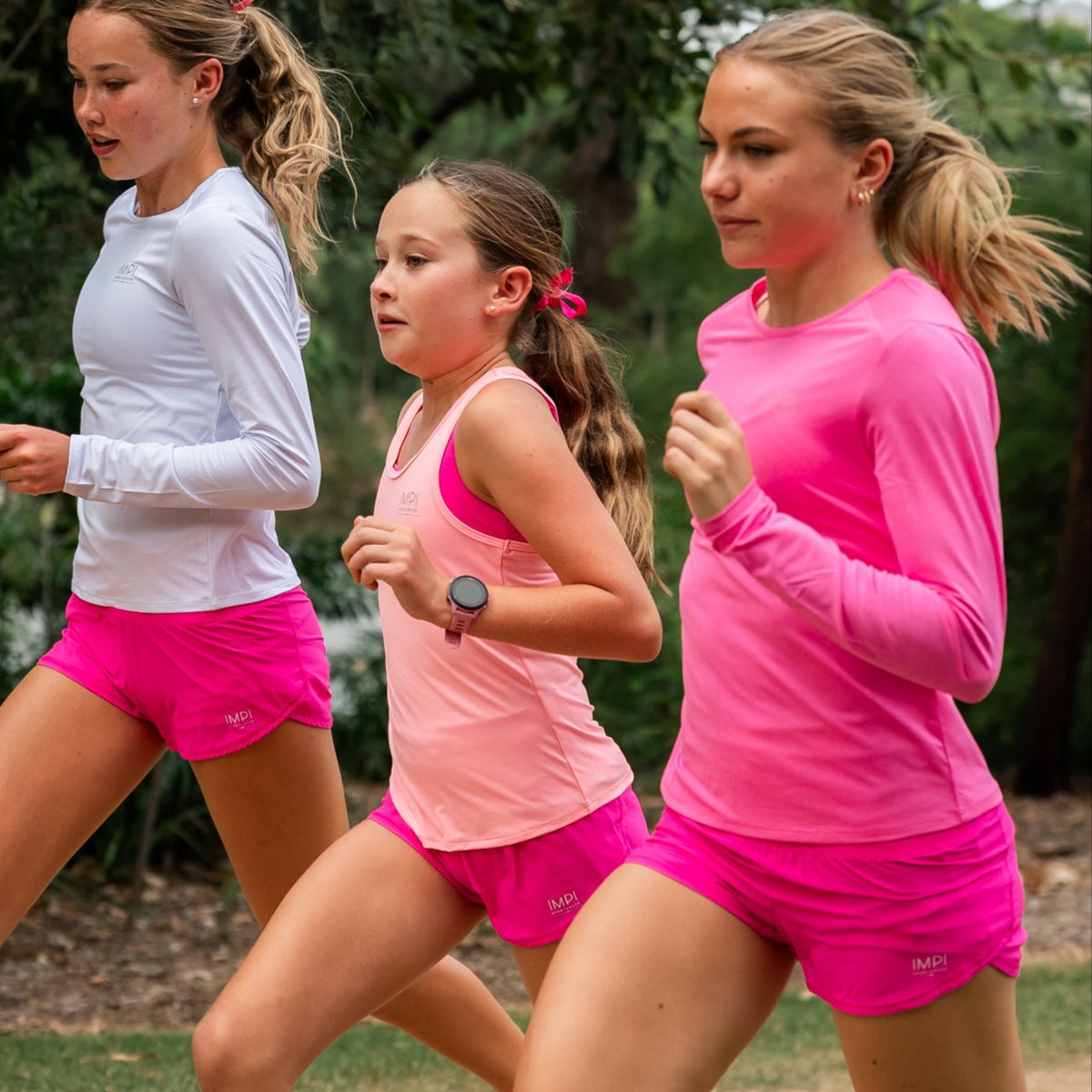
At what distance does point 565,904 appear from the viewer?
263 cm

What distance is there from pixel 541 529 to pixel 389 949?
0.70 metres

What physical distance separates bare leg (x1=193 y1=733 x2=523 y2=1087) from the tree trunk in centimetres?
754

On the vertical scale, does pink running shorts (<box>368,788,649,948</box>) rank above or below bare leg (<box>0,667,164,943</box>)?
above

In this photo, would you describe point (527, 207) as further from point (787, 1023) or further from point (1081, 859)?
point (1081, 859)

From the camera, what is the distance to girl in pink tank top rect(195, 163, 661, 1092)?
2.51 m

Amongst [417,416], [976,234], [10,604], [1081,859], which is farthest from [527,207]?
[1081,859]

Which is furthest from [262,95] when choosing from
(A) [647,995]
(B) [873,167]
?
(A) [647,995]

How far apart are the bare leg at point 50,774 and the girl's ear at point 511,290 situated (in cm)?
102

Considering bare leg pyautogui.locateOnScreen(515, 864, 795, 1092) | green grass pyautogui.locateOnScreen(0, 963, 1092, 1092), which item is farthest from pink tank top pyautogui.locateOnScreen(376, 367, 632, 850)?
green grass pyautogui.locateOnScreen(0, 963, 1092, 1092)

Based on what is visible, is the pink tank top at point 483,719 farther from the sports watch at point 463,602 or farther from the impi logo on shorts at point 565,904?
the sports watch at point 463,602

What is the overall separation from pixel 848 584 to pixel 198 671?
Result: 1.40 metres

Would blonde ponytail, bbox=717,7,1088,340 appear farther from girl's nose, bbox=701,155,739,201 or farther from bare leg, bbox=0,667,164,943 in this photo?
bare leg, bbox=0,667,164,943

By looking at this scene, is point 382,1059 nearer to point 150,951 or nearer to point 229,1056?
point 150,951

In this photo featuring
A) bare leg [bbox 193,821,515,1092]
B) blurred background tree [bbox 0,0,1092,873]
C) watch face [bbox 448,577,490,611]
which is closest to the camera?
watch face [bbox 448,577,490,611]
